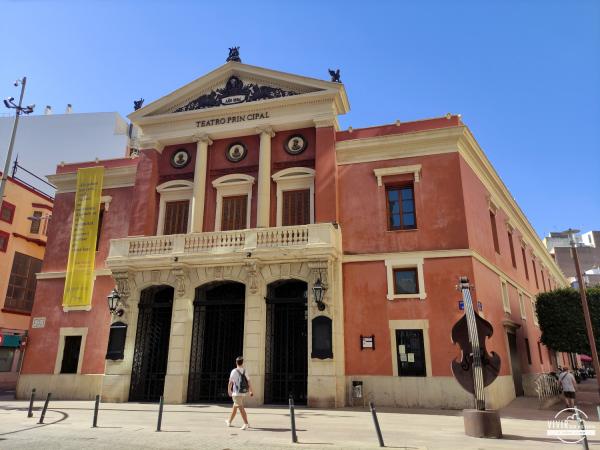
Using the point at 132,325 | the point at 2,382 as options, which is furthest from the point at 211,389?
the point at 2,382

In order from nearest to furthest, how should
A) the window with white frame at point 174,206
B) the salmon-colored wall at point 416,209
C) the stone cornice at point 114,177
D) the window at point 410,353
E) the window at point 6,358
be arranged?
1. the window at point 410,353
2. the salmon-colored wall at point 416,209
3. the window with white frame at point 174,206
4. the stone cornice at point 114,177
5. the window at point 6,358

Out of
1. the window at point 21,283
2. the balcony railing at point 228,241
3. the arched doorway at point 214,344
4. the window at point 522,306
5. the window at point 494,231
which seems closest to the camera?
the balcony railing at point 228,241

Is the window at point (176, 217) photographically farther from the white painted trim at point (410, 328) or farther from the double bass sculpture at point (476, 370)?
the double bass sculpture at point (476, 370)

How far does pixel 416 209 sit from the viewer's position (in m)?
18.3

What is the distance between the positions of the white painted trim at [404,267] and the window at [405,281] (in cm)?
20

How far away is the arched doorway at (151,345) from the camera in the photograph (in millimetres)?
18656

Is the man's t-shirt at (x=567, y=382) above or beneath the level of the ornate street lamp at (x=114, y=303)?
beneath

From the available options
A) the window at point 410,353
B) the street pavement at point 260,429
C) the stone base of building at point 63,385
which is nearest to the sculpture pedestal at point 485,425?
the street pavement at point 260,429

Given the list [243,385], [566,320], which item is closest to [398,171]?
[243,385]

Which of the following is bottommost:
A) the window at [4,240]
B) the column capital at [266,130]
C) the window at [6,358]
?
the window at [6,358]

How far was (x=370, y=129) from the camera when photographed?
19.6 metres

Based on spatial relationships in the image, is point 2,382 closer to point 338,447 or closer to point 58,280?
point 58,280

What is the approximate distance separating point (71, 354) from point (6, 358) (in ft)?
44.2

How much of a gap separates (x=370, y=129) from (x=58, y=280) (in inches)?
659
